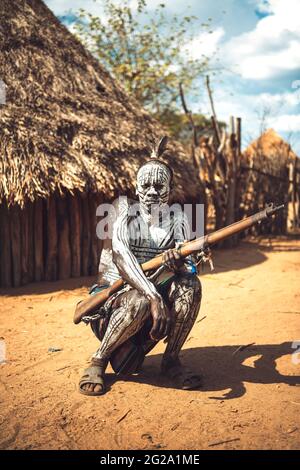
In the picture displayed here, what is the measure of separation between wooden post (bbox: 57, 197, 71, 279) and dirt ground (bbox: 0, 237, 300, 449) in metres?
0.94

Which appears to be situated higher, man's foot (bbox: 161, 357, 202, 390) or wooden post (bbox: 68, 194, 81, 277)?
wooden post (bbox: 68, 194, 81, 277)

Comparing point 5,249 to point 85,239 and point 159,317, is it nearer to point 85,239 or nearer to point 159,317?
point 85,239

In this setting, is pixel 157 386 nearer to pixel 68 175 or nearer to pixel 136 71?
pixel 68 175

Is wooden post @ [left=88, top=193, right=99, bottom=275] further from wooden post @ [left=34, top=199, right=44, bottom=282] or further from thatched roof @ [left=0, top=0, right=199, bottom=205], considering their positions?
wooden post @ [left=34, top=199, right=44, bottom=282]

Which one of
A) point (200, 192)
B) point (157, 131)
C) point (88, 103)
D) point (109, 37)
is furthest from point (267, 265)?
point (109, 37)

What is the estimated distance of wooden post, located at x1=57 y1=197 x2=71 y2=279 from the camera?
562cm

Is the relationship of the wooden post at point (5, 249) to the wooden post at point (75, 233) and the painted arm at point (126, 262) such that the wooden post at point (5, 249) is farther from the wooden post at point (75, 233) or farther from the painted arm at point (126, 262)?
the painted arm at point (126, 262)

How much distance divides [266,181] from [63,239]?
5656mm

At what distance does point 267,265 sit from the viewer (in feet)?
21.3

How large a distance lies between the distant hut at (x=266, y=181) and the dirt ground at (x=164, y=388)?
4820 millimetres

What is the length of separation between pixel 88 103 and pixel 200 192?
2.46 m

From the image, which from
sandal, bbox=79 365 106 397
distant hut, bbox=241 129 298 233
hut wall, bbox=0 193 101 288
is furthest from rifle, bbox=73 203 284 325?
distant hut, bbox=241 129 298 233

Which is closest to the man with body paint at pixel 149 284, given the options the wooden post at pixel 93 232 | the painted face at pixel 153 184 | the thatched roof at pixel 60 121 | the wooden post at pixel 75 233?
the painted face at pixel 153 184

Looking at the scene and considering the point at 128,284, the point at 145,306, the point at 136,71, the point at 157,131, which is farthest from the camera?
the point at 136,71
